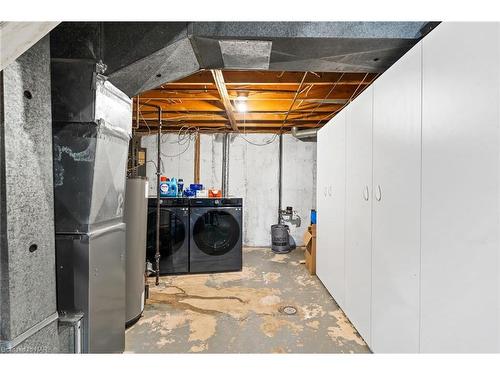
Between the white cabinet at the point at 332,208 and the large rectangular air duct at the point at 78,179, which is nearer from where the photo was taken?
the large rectangular air duct at the point at 78,179

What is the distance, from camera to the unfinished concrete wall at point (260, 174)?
4.55 m

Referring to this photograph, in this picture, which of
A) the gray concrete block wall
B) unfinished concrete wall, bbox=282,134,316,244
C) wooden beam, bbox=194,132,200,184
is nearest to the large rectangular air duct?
the gray concrete block wall

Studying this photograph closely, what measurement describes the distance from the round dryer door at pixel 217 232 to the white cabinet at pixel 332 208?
3.50 feet

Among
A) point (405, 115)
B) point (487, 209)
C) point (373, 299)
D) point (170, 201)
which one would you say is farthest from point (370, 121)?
point (170, 201)

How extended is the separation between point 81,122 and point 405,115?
5.17 ft

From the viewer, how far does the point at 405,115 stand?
1.25 metres

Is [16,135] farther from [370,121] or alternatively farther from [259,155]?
[259,155]

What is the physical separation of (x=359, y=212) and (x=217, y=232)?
1.86 m

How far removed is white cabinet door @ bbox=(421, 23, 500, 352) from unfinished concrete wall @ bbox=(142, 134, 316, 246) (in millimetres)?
3463

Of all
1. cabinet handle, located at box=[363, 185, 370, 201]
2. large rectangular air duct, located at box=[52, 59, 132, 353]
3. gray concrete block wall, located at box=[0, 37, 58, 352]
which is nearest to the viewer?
gray concrete block wall, located at box=[0, 37, 58, 352]

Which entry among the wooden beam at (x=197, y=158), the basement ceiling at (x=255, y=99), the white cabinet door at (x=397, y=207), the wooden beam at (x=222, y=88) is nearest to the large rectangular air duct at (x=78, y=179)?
the wooden beam at (x=222, y=88)

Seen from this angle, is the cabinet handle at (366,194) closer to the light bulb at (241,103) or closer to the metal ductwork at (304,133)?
the light bulb at (241,103)

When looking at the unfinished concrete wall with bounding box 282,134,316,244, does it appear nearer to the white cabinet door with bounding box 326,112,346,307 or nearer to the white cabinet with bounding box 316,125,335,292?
the white cabinet with bounding box 316,125,335,292

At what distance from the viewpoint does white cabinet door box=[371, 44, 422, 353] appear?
1.17 metres
